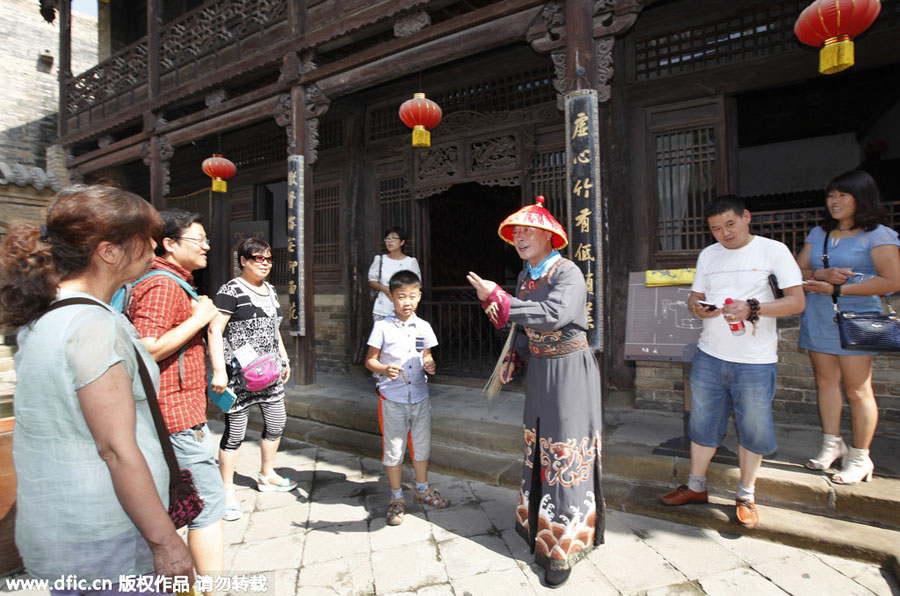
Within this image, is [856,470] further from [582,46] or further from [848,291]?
[582,46]

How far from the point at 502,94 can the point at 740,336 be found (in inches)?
172

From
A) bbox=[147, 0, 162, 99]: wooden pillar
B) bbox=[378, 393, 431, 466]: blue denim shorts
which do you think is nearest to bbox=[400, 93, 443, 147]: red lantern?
bbox=[378, 393, 431, 466]: blue denim shorts

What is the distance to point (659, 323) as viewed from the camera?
4270mm

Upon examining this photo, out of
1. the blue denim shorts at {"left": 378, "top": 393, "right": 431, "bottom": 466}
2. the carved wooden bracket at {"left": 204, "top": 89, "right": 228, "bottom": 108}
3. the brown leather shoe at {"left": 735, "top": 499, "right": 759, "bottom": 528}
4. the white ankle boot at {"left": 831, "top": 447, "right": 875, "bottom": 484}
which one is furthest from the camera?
the carved wooden bracket at {"left": 204, "top": 89, "right": 228, "bottom": 108}

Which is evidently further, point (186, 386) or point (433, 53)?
point (433, 53)

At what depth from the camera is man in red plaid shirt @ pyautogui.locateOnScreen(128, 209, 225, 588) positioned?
6.58 ft

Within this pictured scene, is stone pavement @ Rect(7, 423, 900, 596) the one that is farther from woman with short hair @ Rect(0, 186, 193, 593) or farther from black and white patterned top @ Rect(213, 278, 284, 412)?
woman with short hair @ Rect(0, 186, 193, 593)

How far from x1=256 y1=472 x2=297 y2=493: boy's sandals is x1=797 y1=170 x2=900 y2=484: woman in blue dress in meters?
3.72

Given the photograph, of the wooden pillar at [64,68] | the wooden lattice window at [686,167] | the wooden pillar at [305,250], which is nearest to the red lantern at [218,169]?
the wooden pillar at [305,250]

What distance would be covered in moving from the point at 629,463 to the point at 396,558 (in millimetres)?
1844

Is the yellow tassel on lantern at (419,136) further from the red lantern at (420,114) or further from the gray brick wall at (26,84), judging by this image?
the gray brick wall at (26,84)

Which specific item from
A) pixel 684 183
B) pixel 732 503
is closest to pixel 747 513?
pixel 732 503

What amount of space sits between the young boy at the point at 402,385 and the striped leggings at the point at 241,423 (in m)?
0.86

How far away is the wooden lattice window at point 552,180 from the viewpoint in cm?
539
